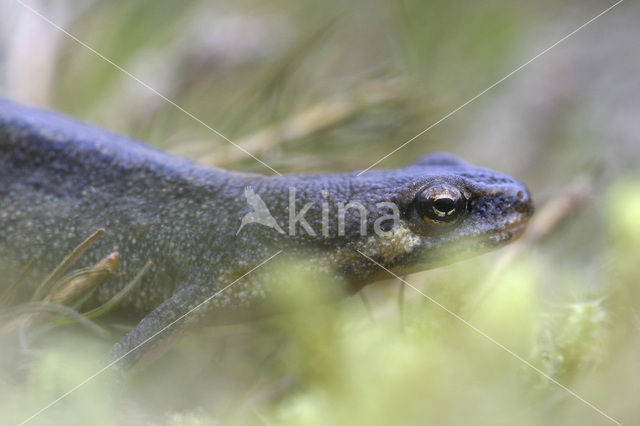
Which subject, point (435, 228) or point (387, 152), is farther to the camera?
point (387, 152)

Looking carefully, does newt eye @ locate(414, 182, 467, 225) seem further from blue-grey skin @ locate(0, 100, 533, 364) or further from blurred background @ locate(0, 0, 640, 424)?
blurred background @ locate(0, 0, 640, 424)

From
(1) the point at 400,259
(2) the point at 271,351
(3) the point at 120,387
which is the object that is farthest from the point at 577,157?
(3) the point at 120,387

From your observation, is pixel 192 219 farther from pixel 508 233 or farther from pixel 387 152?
pixel 387 152

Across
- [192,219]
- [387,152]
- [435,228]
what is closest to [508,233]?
[435,228]

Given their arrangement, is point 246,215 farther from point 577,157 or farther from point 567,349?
point 577,157

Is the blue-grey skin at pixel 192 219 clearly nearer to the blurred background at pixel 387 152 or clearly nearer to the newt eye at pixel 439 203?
the newt eye at pixel 439 203
